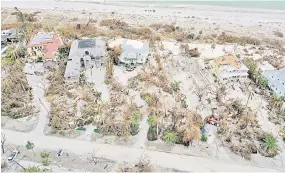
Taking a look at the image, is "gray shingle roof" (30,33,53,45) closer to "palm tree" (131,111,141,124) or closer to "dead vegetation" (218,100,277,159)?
"palm tree" (131,111,141,124)

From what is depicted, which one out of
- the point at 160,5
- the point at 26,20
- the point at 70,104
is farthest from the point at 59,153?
the point at 160,5

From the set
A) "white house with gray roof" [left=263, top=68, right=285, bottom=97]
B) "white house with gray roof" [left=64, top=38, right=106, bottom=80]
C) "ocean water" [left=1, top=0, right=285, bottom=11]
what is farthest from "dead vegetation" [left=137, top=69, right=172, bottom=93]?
"ocean water" [left=1, top=0, right=285, bottom=11]

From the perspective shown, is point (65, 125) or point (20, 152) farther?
point (65, 125)

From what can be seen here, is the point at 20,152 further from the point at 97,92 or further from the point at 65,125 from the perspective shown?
the point at 97,92

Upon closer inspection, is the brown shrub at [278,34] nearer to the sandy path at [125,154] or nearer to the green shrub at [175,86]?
the green shrub at [175,86]

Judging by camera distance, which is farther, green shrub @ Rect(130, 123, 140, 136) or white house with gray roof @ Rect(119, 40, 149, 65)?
white house with gray roof @ Rect(119, 40, 149, 65)

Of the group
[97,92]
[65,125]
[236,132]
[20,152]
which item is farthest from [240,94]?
[20,152]

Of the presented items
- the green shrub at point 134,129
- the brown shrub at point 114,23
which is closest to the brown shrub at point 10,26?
the brown shrub at point 114,23
